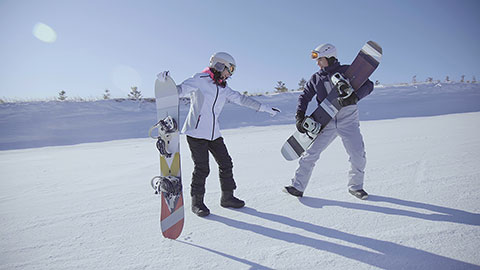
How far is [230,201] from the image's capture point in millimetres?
2775

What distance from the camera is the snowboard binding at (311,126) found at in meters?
2.84

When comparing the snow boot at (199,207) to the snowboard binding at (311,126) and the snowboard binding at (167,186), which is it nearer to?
the snowboard binding at (167,186)

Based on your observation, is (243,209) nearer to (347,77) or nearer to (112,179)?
(347,77)

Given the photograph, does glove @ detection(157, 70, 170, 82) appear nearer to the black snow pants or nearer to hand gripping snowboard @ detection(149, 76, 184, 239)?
hand gripping snowboard @ detection(149, 76, 184, 239)

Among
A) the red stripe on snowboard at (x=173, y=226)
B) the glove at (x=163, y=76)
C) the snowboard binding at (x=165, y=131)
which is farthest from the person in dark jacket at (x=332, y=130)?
the glove at (x=163, y=76)

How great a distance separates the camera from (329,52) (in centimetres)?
292

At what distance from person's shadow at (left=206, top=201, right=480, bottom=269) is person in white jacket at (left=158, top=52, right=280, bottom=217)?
0.30 meters

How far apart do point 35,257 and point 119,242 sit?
2.21 ft

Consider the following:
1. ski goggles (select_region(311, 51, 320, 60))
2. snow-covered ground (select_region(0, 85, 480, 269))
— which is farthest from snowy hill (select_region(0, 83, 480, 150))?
ski goggles (select_region(311, 51, 320, 60))

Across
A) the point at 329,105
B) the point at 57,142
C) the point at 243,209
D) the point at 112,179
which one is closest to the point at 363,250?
the point at 243,209

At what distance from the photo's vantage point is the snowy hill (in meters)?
10.2

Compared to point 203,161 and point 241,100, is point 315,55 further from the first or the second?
point 203,161

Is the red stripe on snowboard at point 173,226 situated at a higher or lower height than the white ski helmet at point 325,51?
lower

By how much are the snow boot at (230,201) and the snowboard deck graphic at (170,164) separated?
0.64 m
